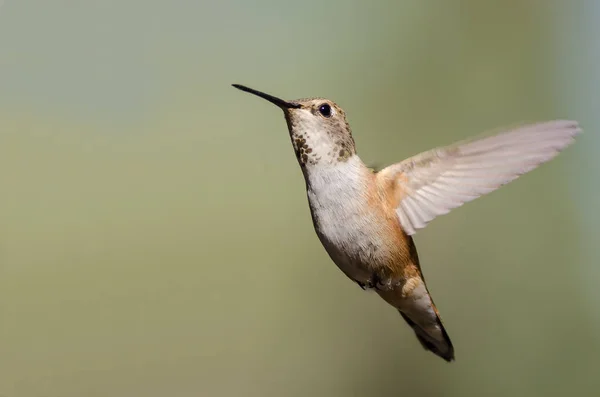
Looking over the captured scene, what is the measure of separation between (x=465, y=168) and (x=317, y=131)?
0.20m

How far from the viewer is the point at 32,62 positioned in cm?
123

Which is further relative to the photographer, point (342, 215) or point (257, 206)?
point (257, 206)

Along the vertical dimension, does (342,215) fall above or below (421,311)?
above

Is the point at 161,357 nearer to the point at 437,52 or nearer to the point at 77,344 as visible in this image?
the point at 77,344

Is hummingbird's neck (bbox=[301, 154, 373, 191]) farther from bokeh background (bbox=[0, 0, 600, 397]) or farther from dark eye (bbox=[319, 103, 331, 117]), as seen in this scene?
bokeh background (bbox=[0, 0, 600, 397])

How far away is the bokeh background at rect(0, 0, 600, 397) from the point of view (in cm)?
123

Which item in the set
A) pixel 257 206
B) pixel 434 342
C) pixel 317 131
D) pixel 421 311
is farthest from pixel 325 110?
pixel 257 206

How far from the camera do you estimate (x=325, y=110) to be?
655mm

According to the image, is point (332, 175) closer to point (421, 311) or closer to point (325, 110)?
point (325, 110)

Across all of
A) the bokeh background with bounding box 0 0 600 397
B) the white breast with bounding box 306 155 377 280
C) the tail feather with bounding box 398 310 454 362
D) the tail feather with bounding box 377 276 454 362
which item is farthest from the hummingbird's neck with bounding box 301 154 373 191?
the bokeh background with bounding box 0 0 600 397

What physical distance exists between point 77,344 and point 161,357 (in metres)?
0.20

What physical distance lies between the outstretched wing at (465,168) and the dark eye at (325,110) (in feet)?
0.40

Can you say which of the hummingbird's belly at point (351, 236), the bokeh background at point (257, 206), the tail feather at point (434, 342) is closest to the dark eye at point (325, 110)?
the hummingbird's belly at point (351, 236)

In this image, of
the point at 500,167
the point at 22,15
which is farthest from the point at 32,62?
the point at 500,167
